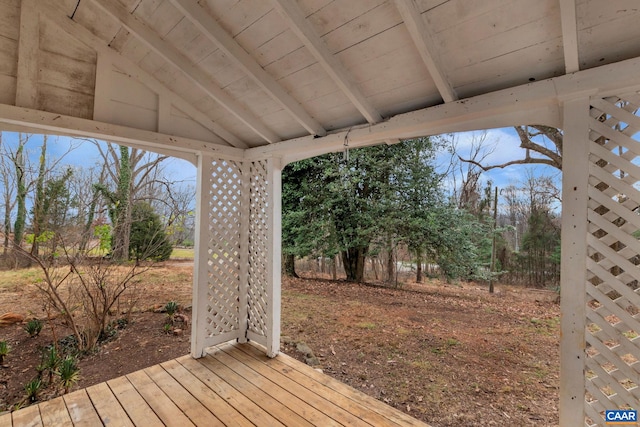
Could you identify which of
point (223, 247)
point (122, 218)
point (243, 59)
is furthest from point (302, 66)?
point (122, 218)

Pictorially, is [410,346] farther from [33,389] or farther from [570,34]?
[33,389]

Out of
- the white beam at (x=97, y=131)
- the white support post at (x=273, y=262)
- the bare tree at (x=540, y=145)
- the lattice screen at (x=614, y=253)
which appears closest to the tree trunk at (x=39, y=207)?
the white beam at (x=97, y=131)

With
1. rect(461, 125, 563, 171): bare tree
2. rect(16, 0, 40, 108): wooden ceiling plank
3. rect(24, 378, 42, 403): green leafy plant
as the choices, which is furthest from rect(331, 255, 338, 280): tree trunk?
rect(16, 0, 40, 108): wooden ceiling plank

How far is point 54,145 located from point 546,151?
6.47 m

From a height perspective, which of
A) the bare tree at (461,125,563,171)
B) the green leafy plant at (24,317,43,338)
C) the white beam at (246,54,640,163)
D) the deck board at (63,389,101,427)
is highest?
the bare tree at (461,125,563,171)

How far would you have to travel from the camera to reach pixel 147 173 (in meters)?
4.10

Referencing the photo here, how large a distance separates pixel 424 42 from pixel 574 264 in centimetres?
127

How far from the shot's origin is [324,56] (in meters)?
1.55

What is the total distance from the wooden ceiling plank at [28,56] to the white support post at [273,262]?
68.9 inches

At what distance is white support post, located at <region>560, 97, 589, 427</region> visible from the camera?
126 cm

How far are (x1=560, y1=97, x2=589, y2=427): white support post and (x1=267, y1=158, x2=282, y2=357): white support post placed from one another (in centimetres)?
218

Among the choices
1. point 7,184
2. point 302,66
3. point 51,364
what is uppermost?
point 302,66

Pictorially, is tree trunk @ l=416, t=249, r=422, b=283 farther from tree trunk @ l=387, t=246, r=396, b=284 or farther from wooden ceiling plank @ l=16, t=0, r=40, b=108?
wooden ceiling plank @ l=16, t=0, r=40, b=108

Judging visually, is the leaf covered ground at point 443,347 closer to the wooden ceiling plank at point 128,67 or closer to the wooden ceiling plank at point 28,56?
the wooden ceiling plank at point 128,67
